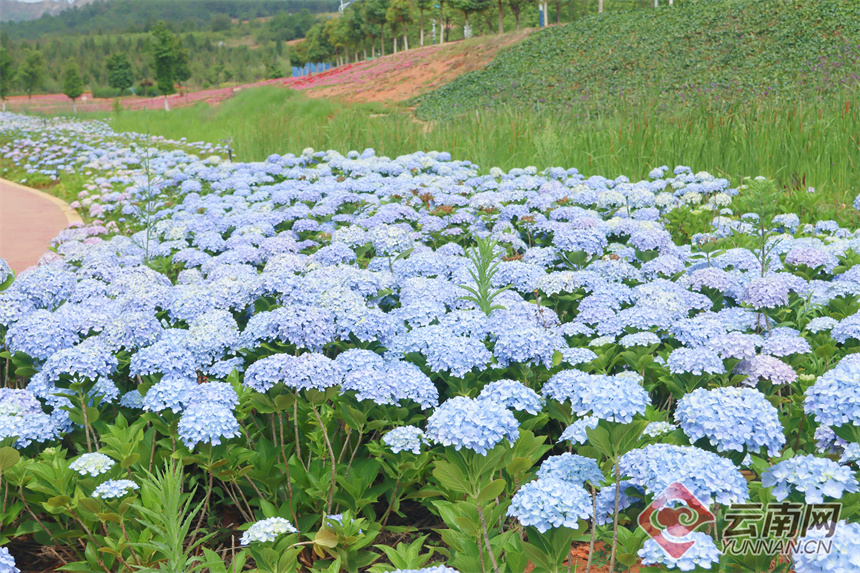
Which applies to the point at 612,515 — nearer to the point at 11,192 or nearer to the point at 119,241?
the point at 119,241

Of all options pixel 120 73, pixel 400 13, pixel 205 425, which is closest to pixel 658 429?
pixel 205 425

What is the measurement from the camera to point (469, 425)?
1774 mm

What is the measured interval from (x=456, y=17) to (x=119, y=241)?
183ft

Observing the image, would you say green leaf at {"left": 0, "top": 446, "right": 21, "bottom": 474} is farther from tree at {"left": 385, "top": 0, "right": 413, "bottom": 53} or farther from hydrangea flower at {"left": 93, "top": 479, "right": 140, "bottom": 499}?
tree at {"left": 385, "top": 0, "right": 413, "bottom": 53}

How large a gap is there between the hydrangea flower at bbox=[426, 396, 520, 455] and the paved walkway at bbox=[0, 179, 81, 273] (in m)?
5.48

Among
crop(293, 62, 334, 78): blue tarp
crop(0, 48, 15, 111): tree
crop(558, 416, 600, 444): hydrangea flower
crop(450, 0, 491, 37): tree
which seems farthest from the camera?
crop(293, 62, 334, 78): blue tarp

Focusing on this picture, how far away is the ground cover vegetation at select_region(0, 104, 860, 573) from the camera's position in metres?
1.73

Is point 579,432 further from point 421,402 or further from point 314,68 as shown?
point 314,68

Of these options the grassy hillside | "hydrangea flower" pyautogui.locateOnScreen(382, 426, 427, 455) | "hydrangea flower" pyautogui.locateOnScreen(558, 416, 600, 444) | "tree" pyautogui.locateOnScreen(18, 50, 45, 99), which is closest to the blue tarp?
"tree" pyautogui.locateOnScreen(18, 50, 45, 99)

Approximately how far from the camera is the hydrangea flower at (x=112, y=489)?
1980mm

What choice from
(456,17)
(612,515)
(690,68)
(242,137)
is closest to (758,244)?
(612,515)

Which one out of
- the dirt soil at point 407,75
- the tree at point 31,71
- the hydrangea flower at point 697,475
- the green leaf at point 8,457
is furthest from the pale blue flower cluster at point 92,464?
the tree at point 31,71

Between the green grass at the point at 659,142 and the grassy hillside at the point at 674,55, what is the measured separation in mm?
8528

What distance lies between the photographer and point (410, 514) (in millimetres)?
2734
